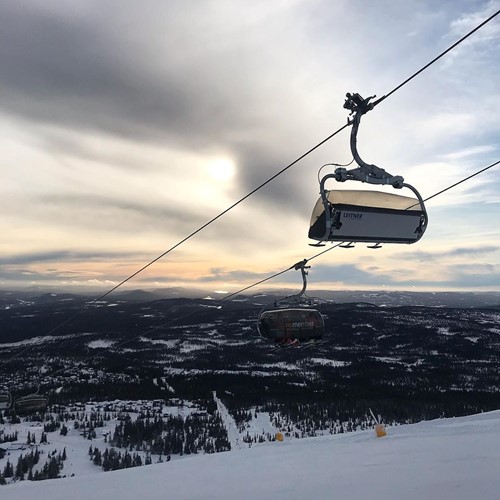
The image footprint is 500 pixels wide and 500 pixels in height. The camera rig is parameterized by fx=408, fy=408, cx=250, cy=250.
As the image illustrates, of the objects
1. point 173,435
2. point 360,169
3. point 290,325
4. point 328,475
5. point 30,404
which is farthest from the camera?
point 173,435

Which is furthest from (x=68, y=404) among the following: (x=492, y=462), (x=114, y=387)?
(x=492, y=462)

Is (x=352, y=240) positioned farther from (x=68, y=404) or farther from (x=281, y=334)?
(x=68, y=404)

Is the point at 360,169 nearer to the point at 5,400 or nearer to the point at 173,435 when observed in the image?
the point at 5,400

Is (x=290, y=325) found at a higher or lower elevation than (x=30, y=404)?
higher

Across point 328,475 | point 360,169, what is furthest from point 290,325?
point 360,169

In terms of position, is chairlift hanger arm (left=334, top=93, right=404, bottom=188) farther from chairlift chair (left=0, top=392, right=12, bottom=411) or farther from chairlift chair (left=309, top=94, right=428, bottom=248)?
chairlift chair (left=0, top=392, right=12, bottom=411)
